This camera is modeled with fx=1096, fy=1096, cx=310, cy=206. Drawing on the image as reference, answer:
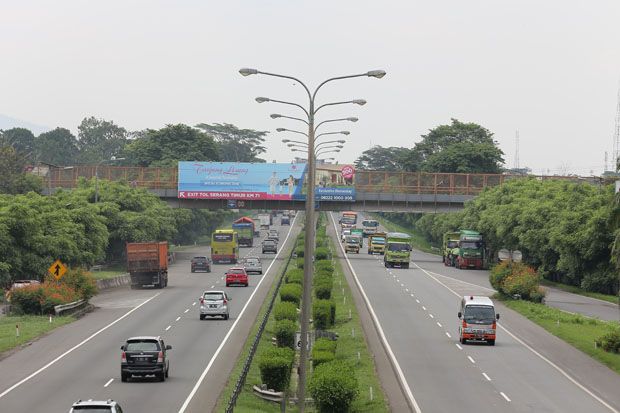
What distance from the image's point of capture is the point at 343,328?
5688 cm

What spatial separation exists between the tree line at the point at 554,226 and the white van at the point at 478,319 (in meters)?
21.2

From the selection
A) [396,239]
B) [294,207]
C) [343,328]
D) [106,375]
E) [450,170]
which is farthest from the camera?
[450,170]

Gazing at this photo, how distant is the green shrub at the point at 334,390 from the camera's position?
1224 inches

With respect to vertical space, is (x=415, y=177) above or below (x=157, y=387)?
above

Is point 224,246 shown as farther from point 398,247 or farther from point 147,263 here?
point 147,263

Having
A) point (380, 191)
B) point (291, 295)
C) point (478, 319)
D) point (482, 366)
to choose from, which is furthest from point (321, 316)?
point (380, 191)

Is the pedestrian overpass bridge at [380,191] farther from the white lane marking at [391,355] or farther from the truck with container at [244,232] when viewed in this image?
the white lane marking at [391,355]

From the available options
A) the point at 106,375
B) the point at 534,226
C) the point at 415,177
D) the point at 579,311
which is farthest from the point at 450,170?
the point at 106,375

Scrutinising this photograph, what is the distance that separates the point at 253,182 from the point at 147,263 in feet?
116

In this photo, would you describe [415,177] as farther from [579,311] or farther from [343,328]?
[343,328]

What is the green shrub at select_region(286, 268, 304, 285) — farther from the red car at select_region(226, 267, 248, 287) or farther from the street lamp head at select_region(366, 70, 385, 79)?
the street lamp head at select_region(366, 70, 385, 79)

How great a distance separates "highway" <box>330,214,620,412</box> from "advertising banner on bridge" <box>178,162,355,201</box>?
40.2m

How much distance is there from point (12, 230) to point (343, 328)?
27.3m

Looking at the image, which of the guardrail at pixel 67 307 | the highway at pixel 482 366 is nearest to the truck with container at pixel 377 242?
the highway at pixel 482 366
